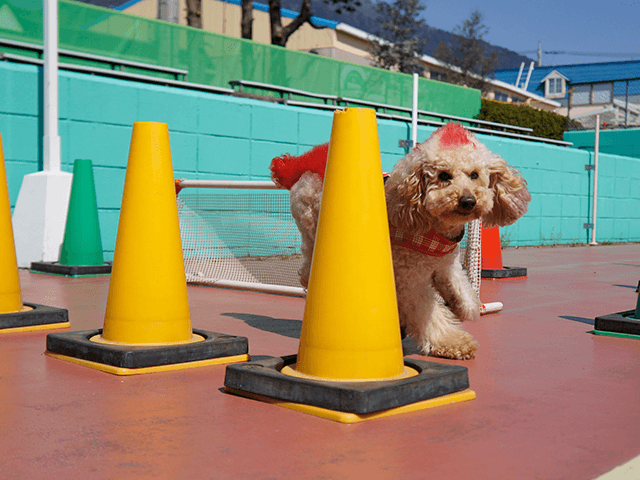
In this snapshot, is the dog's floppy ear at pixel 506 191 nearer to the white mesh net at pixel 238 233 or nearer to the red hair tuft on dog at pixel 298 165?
the red hair tuft on dog at pixel 298 165

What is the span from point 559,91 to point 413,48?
2553cm

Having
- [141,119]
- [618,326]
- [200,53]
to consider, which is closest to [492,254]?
[618,326]

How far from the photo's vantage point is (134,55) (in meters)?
11.8

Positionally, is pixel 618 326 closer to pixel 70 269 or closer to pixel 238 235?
pixel 70 269

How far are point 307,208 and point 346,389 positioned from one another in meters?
1.91

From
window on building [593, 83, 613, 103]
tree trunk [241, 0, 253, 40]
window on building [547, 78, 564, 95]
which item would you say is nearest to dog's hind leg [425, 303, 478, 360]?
tree trunk [241, 0, 253, 40]

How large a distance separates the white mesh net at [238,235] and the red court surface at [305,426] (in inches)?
170

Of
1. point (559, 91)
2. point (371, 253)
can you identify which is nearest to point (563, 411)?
point (371, 253)

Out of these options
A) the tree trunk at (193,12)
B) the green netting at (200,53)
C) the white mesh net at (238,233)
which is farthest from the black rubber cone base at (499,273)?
the tree trunk at (193,12)

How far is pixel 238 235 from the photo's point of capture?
34.2 ft

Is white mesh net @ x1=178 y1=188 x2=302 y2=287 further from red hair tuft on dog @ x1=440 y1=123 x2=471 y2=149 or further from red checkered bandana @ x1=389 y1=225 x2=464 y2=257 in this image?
red hair tuft on dog @ x1=440 y1=123 x2=471 y2=149

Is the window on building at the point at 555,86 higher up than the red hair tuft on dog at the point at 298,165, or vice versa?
the window on building at the point at 555,86

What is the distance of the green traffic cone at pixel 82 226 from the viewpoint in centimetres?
841

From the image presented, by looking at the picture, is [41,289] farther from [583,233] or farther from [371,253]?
[583,233]
